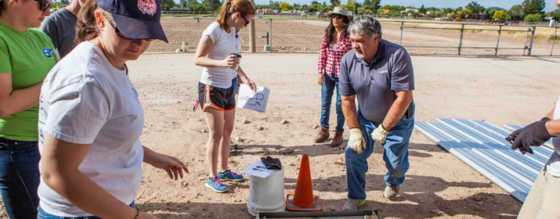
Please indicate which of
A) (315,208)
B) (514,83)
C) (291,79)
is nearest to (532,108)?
(514,83)

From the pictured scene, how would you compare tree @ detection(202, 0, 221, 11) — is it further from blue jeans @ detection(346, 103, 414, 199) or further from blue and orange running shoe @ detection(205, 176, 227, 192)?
blue jeans @ detection(346, 103, 414, 199)

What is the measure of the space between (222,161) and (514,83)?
9.37 m

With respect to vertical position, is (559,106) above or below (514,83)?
above

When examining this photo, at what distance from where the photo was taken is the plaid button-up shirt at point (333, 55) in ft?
16.8

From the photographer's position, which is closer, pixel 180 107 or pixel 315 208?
pixel 315 208

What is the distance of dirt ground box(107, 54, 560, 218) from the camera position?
3.74m

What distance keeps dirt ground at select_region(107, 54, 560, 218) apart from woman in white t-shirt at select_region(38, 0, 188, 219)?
2243 mm

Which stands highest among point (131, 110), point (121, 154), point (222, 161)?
point (131, 110)

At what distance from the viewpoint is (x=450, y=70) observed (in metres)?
11.8

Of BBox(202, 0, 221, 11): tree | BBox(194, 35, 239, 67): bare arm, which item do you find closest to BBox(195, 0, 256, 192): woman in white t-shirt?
BBox(194, 35, 239, 67): bare arm

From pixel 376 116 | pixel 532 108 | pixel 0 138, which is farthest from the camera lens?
pixel 532 108

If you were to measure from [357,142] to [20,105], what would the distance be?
2.58m

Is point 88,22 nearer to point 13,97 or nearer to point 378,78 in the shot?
point 13,97

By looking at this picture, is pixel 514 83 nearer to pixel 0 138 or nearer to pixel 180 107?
pixel 180 107
